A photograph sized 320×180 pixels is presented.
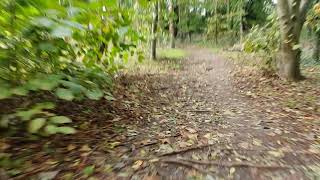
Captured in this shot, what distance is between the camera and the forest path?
284cm

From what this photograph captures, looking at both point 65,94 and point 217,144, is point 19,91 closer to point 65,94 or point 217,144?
point 65,94

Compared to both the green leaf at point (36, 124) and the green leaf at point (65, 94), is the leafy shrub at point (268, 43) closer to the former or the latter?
the green leaf at point (65, 94)

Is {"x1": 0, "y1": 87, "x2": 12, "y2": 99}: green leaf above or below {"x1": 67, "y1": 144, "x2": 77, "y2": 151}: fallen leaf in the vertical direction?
above

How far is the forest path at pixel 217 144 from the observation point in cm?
284

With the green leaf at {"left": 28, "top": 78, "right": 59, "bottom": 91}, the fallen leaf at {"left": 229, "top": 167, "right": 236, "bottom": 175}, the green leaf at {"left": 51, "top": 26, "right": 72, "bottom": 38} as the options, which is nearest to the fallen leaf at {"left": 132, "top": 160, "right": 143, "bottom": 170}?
the fallen leaf at {"left": 229, "top": 167, "right": 236, "bottom": 175}

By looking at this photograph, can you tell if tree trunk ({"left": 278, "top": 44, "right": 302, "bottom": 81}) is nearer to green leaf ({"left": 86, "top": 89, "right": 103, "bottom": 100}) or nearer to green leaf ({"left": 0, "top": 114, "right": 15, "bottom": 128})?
green leaf ({"left": 86, "top": 89, "right": 103, "bottom": 100})

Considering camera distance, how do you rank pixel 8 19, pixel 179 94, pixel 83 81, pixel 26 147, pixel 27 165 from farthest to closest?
pixel 179 94, pixel 83 81, pixel 26 147, pixel 27 165, pixel 8 19

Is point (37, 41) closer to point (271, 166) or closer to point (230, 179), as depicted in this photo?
point (230, 179)

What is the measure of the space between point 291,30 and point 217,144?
540 cm

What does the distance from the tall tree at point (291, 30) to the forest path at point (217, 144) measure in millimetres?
2741

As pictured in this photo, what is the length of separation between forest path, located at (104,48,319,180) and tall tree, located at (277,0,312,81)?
8.99ft

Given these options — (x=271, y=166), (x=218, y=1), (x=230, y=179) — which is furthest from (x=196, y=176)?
(x=218, y=1)

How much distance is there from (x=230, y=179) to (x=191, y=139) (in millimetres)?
979

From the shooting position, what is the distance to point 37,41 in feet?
8.85
